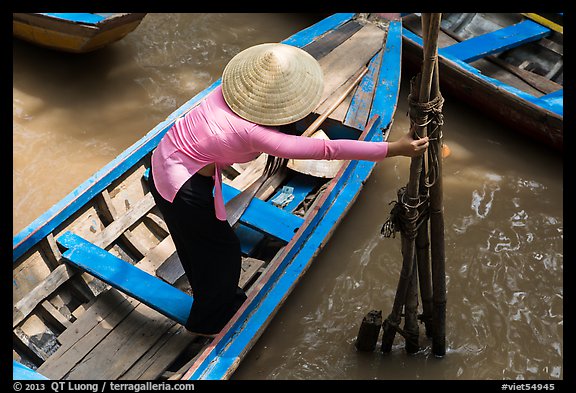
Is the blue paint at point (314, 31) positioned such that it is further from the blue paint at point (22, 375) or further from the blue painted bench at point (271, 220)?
the blue paint at point (22, 375)

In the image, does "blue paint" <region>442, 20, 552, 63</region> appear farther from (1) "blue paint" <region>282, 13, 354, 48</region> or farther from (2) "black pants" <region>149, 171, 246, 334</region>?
(2) "black pants" <region>149, 171, 246, 334</region>

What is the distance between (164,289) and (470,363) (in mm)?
1657

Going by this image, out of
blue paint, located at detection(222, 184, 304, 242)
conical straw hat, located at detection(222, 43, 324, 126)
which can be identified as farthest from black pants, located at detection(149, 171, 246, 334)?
blue paint, located at detection(222, 184, 304, 242)

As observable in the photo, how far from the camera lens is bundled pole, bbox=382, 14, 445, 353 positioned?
9.16 ft

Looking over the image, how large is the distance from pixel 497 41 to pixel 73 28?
3179mm

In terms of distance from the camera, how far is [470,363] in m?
3.84

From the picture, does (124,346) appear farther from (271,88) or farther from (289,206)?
(271,88)

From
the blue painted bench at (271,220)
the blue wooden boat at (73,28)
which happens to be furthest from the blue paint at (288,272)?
the blue wooden boat at (73,28)

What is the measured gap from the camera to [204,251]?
3.22m

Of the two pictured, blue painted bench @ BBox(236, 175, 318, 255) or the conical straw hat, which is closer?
the conical straw hat

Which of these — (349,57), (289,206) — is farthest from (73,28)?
(289,206)

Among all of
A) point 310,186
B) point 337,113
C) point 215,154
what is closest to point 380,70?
point 337,113
